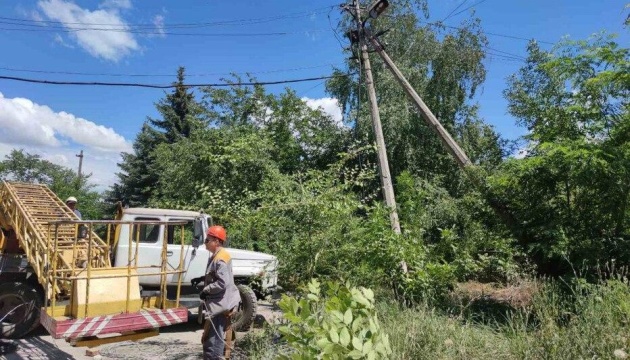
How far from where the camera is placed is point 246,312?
25.5 ft

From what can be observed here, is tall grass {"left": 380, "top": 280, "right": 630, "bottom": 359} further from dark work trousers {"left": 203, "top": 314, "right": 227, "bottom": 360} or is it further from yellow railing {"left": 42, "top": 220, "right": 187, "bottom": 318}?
yellow railing {"left": 42, "top": 220, "right": 187, "bottom": 318}

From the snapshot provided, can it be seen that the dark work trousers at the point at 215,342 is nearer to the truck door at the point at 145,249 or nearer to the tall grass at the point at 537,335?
the tall grass at the point at 537,335

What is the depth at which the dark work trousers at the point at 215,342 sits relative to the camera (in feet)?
17.1

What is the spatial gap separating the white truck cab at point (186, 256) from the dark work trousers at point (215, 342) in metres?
2.20

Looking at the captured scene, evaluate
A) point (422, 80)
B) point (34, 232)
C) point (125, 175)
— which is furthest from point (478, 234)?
point (125, 175)

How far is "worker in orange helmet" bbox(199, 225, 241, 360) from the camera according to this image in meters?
5.23

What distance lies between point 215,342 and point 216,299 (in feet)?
1.61

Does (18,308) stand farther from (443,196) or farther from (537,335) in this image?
(443,196)

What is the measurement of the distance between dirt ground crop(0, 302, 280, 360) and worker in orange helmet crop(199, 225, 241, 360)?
0.85 m

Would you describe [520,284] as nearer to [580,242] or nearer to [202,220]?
[580,242]

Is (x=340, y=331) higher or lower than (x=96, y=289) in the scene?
higher

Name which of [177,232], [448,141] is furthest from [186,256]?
[448,141]

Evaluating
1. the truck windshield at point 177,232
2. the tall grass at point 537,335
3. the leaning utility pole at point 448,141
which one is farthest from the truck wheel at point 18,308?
the leaning utility pole at point 448,141

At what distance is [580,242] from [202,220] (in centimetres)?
661
